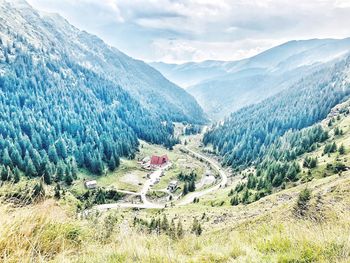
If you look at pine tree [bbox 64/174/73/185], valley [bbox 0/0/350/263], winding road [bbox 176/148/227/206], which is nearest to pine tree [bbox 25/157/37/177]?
valley [bbox 0/0/350/263]

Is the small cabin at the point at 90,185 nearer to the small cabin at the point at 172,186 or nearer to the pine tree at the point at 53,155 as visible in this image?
the pine tree at the point at 53,155

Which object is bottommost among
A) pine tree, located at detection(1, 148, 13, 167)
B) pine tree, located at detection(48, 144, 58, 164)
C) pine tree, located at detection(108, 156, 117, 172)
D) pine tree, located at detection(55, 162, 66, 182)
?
pine tree, located at detection(108, 156, 117, 172)

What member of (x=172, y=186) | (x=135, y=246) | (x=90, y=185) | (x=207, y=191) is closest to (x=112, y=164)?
(x=90, y=185)

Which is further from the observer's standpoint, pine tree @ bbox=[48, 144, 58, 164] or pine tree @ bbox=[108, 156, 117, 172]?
pine tree @ bbox=[108, 156, 117, 172]

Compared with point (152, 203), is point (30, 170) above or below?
above

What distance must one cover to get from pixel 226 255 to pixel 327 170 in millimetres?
97569

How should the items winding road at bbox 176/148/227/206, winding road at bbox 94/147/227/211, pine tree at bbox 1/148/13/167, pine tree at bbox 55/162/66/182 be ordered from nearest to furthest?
winding road at bbox 94/147/227/211
winding road at bbox 176/148/227/206
pine tree at bbox 1/148/13/167
pine tree at bbox 55/162/66/182

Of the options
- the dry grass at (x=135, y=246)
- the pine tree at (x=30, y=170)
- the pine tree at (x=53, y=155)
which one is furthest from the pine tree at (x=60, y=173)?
the dry grass at (x=135, y=246)

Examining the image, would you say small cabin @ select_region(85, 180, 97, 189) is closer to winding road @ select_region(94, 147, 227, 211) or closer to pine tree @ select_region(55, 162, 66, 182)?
pine tree @ select_region(55, 162, 66, 182)

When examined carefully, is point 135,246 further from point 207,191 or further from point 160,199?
point 207,191

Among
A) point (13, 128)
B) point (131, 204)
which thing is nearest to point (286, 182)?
point (131, 204)

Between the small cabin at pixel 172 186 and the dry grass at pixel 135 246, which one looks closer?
the dry grass at pixel 135 246

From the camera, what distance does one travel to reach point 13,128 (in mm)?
153875

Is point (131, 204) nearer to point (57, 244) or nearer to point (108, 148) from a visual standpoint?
point (108, 148)
